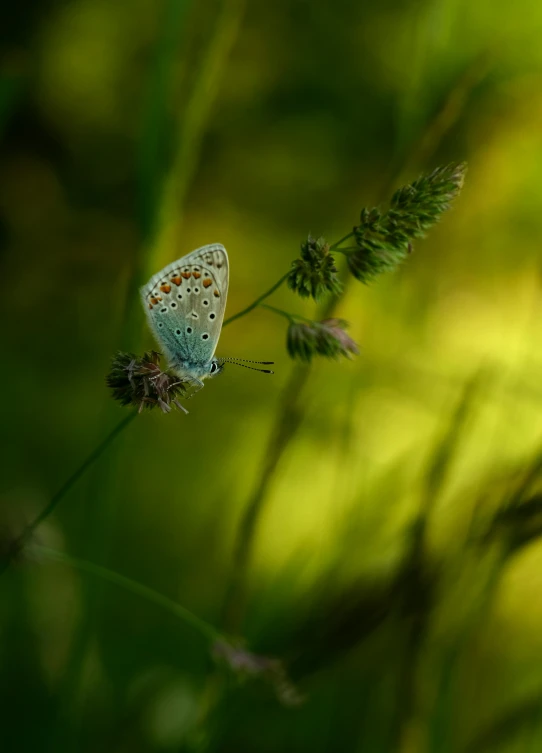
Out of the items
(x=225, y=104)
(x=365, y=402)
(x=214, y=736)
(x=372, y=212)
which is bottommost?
(x=214, y=736)

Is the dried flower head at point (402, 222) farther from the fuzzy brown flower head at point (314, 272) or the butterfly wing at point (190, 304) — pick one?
the butterfly wing at point (190, 304)

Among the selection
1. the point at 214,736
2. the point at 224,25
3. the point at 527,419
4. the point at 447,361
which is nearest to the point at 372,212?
the point at 224,25

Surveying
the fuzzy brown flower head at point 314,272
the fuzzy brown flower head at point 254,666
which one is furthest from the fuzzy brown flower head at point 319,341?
the fuzzy brown flower head at point 254,666

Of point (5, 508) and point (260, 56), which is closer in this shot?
point (5, 508)

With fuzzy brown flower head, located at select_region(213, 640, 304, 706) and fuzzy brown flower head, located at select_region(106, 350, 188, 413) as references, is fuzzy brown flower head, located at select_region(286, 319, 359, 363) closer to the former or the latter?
fuzzy brown flower head, located at select_region(106, 350, 188, 413)

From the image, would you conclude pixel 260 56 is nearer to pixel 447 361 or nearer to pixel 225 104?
pixel 225 104

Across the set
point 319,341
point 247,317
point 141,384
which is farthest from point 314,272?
point 247,317

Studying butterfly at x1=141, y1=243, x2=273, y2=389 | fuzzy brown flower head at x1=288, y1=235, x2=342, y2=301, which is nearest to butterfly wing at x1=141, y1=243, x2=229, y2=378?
butterfly at x1=141, y1=243, x2=273, y2=389
